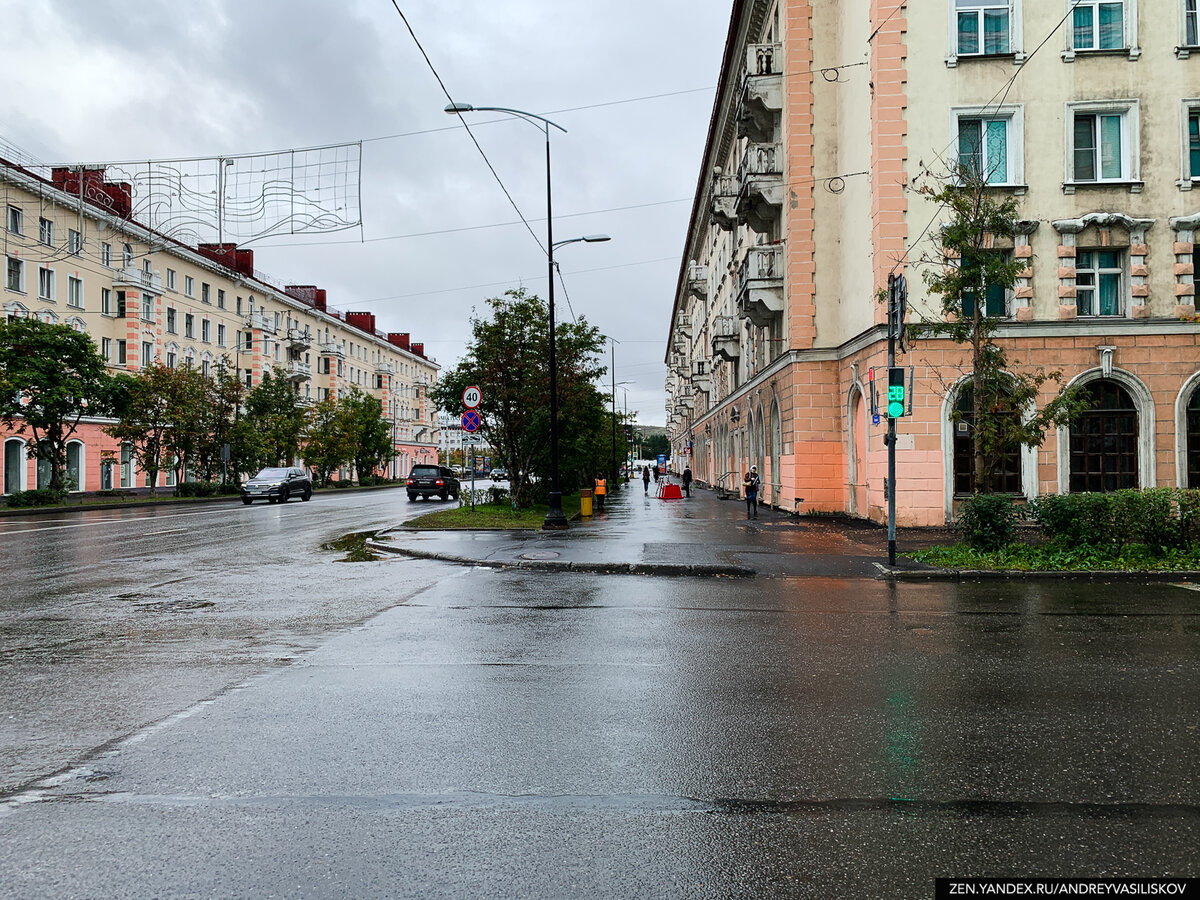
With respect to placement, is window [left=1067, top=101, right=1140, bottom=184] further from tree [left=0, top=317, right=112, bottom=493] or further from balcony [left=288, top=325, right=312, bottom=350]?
balcony [left=288, top=325, right=312, bottom=350]

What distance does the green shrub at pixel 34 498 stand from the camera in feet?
119

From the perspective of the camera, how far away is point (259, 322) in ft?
233

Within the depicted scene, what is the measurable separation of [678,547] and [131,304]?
4861 cm

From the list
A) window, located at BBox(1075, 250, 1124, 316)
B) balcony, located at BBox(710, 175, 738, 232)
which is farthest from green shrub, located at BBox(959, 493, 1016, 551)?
balcony, located at BBox(710, 175, 738, 232)

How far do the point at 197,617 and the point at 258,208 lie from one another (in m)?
8.27

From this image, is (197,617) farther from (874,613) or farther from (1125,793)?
(1125,793)

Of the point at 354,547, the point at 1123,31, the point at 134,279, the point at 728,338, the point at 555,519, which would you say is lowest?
the point at 354,547

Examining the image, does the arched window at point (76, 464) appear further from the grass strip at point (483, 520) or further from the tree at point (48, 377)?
the grass strip at point (483, 520)

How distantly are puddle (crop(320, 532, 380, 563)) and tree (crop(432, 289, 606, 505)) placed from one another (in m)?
7.82

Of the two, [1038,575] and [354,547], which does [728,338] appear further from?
[1038,575]

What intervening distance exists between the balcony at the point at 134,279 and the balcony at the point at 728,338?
36.3 meters

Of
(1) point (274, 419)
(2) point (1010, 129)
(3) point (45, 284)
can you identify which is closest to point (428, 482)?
(1) point (274, 419)

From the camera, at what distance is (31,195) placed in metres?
44.2

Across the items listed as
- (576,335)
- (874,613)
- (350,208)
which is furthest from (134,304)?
(874,613)
